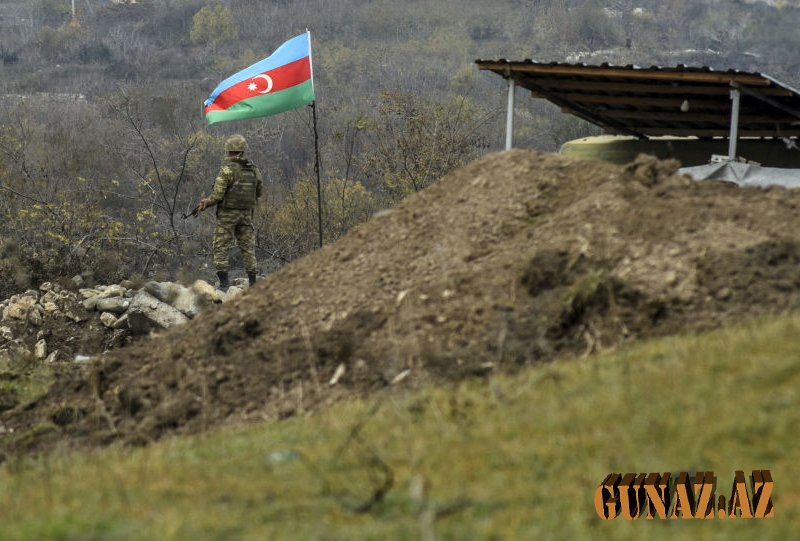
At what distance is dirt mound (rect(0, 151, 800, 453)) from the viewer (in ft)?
28.4

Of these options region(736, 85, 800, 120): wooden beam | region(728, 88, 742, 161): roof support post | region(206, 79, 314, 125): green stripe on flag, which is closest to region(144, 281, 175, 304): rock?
region(206, 79, 314, 125): green stripe on flag

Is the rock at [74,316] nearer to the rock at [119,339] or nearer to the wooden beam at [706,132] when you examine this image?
the rock at [119,339]

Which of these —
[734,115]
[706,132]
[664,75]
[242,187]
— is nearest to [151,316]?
[242,187]

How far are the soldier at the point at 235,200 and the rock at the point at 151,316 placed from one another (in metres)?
0.82

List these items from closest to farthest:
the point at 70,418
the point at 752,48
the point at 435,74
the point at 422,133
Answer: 1. the point at 70,418
2. the point at 422,133
3. the point at 435,74
4. the point at 752,48

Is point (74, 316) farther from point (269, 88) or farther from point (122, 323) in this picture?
point (269, 88)

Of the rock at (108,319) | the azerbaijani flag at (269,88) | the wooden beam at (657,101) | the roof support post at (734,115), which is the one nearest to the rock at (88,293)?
the rock at (108,319)

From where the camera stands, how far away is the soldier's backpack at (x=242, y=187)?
49.8 feet

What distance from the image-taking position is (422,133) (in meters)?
29.2

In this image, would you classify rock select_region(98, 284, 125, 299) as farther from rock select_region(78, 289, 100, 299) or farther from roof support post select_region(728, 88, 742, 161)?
roof support post select_region(728, 88, 742, 161)

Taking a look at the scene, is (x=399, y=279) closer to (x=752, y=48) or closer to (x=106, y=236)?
(x=106, y=236)

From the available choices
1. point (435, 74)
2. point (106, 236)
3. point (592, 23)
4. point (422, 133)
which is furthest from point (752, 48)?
point (106, 236)

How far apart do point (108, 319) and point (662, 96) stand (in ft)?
25.7

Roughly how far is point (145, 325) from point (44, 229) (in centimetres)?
1037
